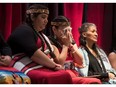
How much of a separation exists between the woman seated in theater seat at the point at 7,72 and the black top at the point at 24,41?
7 centimetres

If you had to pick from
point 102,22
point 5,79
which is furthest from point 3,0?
point 102,22

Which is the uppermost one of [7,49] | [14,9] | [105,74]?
[14,9]

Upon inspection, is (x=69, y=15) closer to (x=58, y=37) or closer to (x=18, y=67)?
(x=58, y=37)

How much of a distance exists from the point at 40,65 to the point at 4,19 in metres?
0.85

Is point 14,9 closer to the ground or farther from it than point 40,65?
farther from it

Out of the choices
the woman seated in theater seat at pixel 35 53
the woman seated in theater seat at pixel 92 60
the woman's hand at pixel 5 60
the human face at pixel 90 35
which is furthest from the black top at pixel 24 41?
the human face at pixel 90 35

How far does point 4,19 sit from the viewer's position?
8.94ft

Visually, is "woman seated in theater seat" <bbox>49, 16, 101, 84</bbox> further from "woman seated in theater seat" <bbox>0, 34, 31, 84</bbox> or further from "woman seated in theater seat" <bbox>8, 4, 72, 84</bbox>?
"woman seated in theater seat" <bbox>0, 34, 31, 84</bbox>

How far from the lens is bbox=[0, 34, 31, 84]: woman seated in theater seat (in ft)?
5.82

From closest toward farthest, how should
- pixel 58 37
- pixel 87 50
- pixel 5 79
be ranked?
pixel 5 79 → pixel 58 37 → pixel 87 50

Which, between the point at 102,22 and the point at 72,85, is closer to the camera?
the point at 72,85

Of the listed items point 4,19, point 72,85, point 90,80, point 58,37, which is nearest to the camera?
point 72,85

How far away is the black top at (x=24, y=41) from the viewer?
6.52ft

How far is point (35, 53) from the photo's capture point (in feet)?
6.56
